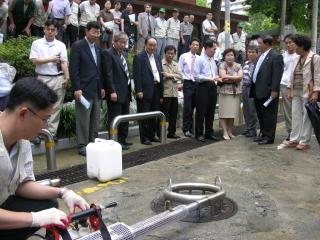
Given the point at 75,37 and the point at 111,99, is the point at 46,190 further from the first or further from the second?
the point at 75,37

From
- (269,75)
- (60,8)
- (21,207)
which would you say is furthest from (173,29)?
(21,207)

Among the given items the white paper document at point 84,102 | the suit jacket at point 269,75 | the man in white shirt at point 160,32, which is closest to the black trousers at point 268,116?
the suit jacket at point 269,75

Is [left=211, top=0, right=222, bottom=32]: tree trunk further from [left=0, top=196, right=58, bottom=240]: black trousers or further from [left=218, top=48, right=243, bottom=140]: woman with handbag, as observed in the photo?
[left=0, top=196, right=58, bottom=240]: black trousers

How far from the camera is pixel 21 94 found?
239cm

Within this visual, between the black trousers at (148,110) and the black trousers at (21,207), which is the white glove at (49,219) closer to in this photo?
the black trousers at (21,207)

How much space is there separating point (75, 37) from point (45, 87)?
8.46 metres

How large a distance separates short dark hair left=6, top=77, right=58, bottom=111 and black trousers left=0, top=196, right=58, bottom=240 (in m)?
0.65

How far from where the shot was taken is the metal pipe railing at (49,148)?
5672 millimetres

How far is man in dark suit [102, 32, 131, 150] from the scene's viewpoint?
7.06 meters

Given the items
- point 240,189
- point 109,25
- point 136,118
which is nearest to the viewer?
point 240,189

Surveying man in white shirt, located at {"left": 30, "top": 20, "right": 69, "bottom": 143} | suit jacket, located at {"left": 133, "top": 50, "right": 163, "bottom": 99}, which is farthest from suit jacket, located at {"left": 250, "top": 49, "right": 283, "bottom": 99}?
man in white shirt, located at {"left": 30, "top": 20, "right": 69, "bottom": 143}

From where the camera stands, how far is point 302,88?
7.21 meters

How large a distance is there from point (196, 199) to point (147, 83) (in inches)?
150

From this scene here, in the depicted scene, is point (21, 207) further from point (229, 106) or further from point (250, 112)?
point (250, 112)
